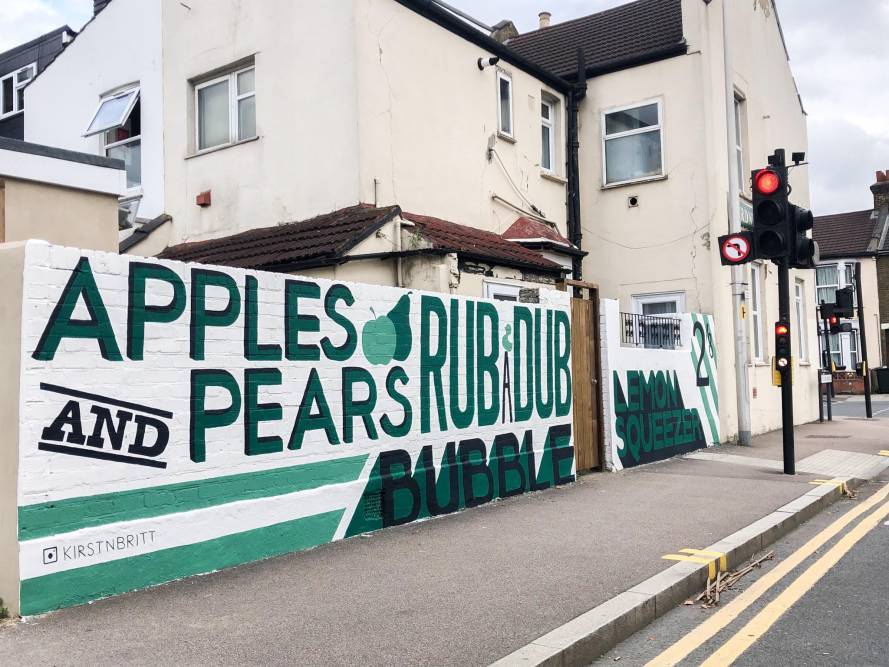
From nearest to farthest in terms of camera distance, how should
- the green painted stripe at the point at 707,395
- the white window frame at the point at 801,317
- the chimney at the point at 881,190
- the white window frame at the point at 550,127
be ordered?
1. the green painted stripe at the point at 707,395
2. the white window frame at the point at 550,127
3. the white window frame at the point at 801,317
4. the chimney at the point at 881,190

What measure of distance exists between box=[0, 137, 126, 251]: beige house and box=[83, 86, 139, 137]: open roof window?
18.6ft

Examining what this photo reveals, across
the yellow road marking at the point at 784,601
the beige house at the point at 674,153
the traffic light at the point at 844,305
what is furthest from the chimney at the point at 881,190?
the yellow road marking at the point at 784,601

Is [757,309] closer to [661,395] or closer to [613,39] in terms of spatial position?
[661,395]

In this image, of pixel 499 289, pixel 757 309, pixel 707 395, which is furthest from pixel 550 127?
pixel 707 395

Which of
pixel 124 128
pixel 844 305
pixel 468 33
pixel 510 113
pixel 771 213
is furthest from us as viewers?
pixel 844 305

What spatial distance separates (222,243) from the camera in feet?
41.4

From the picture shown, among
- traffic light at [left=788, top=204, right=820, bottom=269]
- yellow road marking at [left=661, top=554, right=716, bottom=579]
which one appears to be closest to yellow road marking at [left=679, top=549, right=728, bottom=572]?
yellow road marking at [left=661, top=554, right=716, bottom=579]

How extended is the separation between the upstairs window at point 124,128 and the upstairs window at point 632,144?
869 cm

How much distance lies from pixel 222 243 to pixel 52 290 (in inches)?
308

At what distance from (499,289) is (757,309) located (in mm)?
7563

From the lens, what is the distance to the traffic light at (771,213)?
1057 cm

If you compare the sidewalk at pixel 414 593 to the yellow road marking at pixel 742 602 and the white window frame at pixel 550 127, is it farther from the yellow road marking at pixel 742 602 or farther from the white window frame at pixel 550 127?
the white window frame at pixel 550 127

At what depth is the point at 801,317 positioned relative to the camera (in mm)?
20156

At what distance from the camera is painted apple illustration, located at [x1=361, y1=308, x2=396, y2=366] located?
24.0 feet
